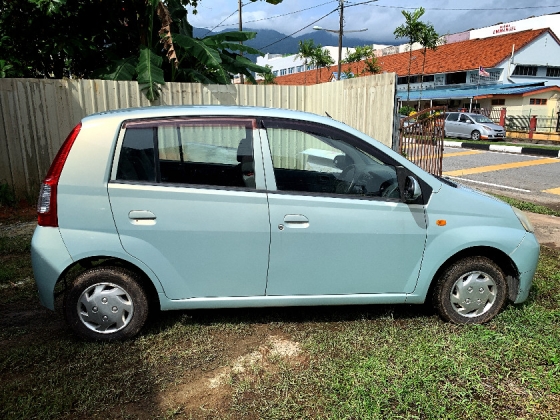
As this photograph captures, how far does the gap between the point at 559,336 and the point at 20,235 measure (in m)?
6.36

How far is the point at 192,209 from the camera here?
320 cm

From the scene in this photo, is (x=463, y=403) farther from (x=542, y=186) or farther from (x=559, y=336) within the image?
(x=542, y=186)

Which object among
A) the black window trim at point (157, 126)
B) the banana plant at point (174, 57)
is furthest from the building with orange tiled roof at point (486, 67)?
the black window trim at point (157, 126)

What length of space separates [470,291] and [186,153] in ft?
8.20

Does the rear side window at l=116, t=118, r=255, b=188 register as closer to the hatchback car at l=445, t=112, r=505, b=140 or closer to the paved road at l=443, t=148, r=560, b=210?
the paved road at l=443, t=148, r=560, b=210

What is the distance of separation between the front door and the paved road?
638 cm

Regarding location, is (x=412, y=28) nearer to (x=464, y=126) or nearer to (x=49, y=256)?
(x=464, y=126)

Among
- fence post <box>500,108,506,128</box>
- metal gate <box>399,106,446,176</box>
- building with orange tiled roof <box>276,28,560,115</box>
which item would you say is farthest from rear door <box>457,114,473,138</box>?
metal gate <box>399,106,446,176</box>

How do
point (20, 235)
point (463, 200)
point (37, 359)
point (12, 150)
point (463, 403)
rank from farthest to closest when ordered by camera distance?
point (12, 150), point (20, 235), point (463, 200), point (37, 359), point (463, 403)

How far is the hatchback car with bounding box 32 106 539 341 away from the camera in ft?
10.4

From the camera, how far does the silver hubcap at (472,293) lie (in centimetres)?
358

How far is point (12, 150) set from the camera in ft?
23.9

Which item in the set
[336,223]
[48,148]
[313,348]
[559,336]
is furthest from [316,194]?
[48,148]

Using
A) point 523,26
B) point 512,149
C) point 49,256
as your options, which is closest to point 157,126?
point 49,256
